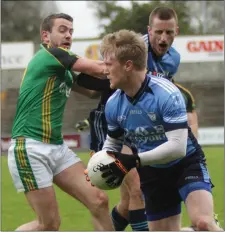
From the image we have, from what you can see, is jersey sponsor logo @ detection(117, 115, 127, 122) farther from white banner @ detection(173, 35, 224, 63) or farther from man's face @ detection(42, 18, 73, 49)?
white banner @ detection(173, 35, 224, 63)

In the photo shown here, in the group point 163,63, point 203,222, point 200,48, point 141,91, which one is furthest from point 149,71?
point 200,48

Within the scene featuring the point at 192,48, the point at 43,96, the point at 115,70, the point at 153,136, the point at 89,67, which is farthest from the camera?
the point at 192,48

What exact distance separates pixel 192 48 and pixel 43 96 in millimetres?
19128

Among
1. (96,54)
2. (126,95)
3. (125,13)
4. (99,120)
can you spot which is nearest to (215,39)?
(96,54)

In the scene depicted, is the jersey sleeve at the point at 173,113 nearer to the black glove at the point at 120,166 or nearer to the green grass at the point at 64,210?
the black glove at the point at 120,166

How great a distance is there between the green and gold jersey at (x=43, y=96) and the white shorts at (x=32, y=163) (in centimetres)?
7

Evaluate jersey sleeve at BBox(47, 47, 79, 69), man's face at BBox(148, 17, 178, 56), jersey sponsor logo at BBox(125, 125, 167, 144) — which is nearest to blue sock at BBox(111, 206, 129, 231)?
man's face at BBox(148, 17, 178, 56)

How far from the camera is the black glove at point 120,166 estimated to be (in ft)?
16.9

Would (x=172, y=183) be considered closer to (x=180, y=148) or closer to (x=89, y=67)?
(x=180, y=148)

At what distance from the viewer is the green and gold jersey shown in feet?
20.4

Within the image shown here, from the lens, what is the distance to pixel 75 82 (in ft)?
22.2

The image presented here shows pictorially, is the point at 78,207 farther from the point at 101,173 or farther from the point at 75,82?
the point at 101,173

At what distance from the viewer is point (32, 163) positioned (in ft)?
20.4

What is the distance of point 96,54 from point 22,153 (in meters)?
18.3
